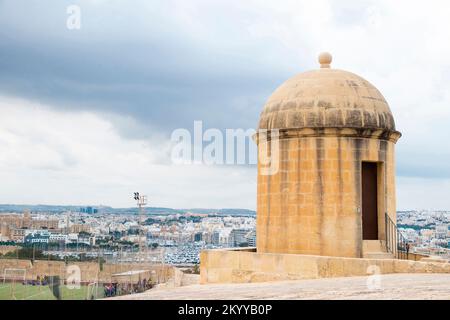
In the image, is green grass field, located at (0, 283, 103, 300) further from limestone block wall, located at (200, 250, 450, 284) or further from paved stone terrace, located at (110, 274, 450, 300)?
paved stone terrace, located at (110, 274, 450, 300)

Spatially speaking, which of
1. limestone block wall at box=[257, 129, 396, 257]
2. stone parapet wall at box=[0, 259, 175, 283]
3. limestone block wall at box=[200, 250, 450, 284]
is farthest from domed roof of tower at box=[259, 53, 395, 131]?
stone parapet wall at box=[0, 259, 175, 283]

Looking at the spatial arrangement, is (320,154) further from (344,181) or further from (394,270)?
(394,270)

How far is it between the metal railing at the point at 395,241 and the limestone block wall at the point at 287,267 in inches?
92.1

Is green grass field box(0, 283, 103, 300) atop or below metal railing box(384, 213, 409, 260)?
below

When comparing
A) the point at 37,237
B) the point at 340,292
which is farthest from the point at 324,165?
the point at 37,237

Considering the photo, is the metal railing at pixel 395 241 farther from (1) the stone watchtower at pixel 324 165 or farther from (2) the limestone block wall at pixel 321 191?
(2) the limestone block wall at pixel 321 191

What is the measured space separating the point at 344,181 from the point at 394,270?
2240 mm

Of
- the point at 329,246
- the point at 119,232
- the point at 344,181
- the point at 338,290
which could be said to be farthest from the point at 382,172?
the point at 119,232

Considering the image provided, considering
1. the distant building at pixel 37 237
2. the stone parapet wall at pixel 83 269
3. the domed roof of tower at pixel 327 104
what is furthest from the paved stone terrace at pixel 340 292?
the distant building at pixel 37 237

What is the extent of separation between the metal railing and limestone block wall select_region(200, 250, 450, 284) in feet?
7.67

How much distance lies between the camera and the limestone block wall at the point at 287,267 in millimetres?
9039

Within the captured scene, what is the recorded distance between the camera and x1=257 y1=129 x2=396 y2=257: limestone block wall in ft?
35.3
